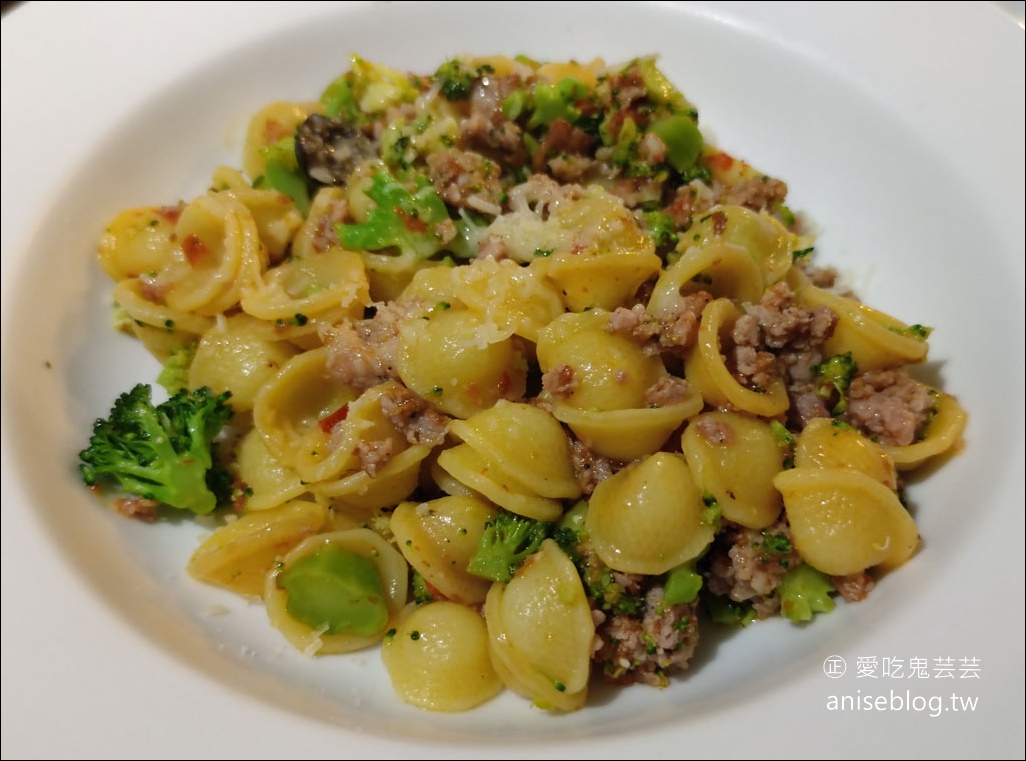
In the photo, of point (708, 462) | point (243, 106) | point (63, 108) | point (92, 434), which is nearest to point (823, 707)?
point (708, 462)

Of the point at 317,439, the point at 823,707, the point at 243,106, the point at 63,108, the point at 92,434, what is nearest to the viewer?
the point at 823,707

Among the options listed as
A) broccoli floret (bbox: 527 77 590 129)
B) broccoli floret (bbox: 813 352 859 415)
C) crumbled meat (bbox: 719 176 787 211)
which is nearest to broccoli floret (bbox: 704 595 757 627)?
broccoli floret (bbox: 813 352 859 415)

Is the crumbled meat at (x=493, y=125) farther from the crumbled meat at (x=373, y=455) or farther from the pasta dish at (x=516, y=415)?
the crumbled meat at (x=373, y=455)

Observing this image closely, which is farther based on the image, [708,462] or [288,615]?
[288,615]

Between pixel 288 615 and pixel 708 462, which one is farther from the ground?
pixel 708 462

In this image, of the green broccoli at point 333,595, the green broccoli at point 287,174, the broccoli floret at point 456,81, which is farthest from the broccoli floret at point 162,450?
the broccoli floret at point 456,81

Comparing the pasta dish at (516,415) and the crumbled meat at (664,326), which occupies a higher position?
the crumbled meat at (664,326)

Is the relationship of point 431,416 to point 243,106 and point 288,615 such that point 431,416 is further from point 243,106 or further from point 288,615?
point 243,106
